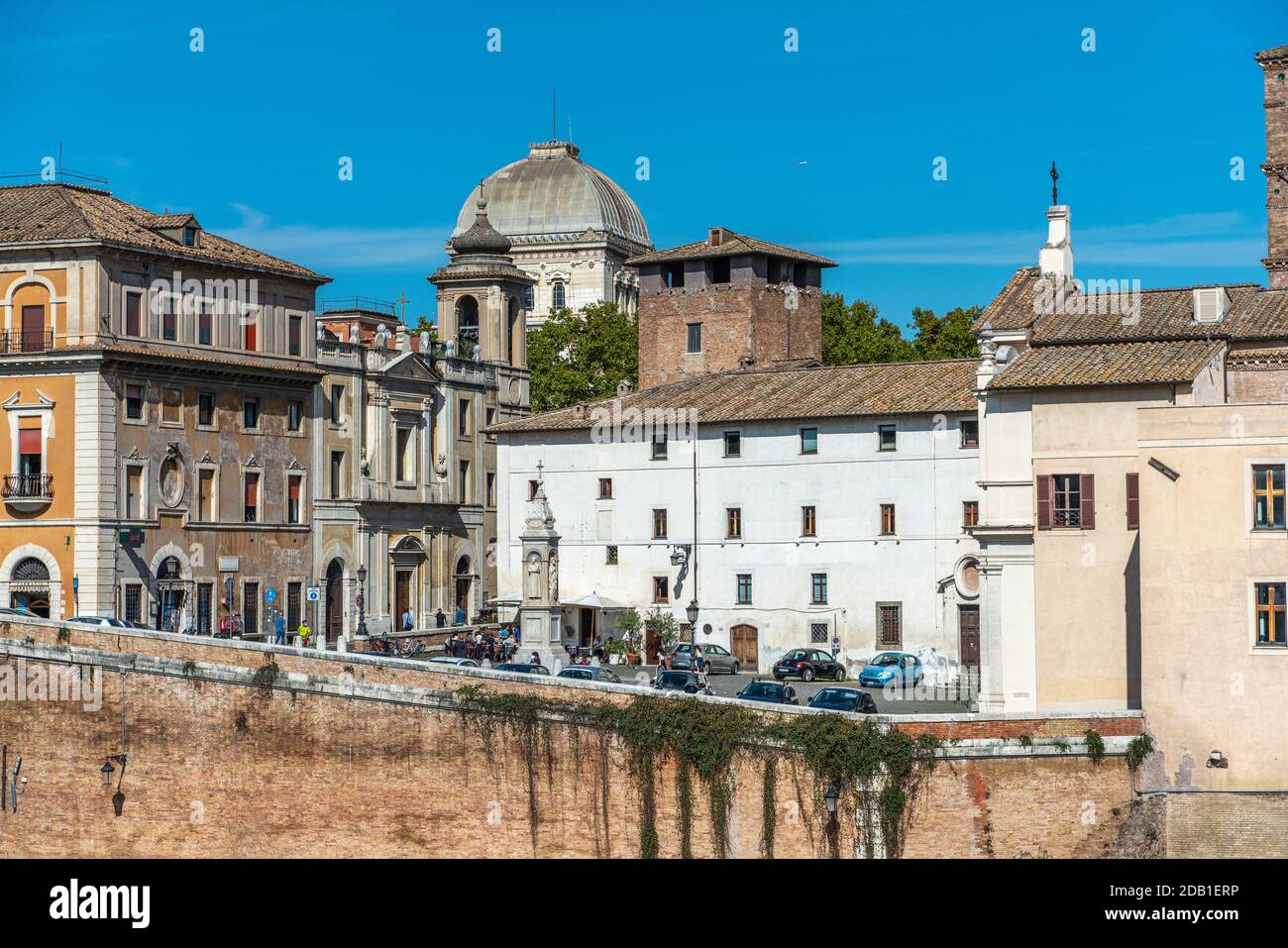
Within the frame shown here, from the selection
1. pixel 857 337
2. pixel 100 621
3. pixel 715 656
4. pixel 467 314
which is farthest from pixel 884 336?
pixel 100 621

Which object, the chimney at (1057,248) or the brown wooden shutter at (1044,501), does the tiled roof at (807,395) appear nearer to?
the chimney at (1057,248)

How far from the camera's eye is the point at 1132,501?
44.5 m

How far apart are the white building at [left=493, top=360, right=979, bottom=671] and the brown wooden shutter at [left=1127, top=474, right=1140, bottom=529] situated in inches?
685

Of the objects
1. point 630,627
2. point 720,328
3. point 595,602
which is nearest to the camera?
point 630,627

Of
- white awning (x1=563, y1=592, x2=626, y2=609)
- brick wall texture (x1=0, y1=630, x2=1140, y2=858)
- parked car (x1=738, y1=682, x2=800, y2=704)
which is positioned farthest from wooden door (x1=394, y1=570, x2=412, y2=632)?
parked car (x1=738, y1=682, x2=800, y2=704)

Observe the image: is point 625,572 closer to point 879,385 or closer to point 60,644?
point 879,385

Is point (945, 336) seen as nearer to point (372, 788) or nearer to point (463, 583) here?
point (463, 583)

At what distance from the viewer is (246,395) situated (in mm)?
67375

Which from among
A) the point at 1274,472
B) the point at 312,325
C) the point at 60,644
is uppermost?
the point at 312,325

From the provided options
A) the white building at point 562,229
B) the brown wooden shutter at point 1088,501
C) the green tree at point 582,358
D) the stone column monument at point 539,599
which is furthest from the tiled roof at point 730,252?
the white building at point 562,229

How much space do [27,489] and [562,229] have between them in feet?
250

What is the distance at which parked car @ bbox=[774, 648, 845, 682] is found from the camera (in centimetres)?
5919
